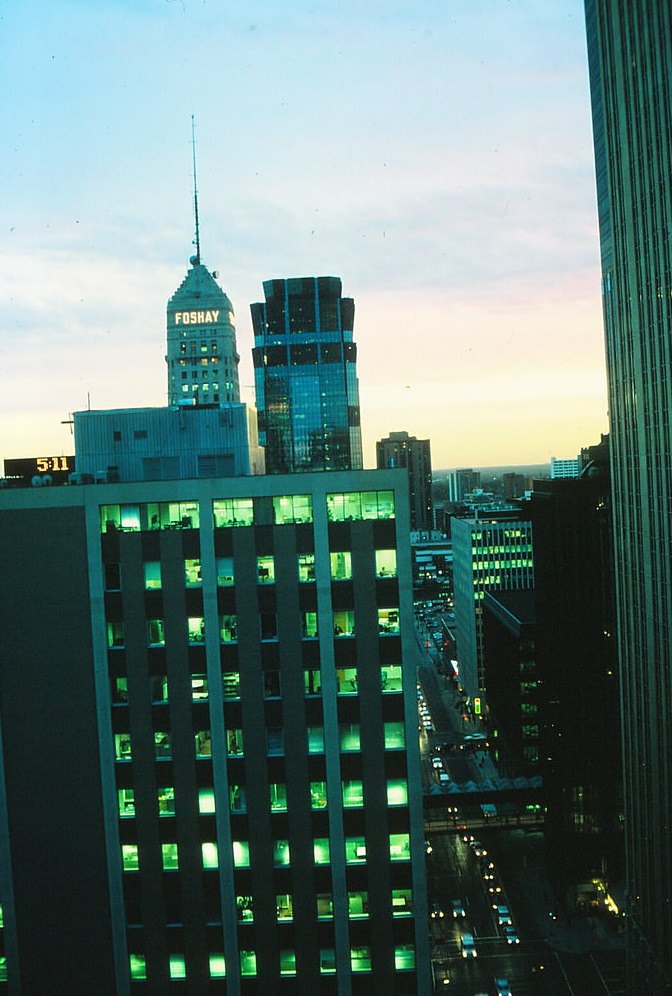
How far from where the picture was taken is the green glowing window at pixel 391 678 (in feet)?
112

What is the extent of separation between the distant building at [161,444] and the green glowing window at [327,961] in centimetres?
2079

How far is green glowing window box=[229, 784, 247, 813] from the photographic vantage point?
34.3 metres

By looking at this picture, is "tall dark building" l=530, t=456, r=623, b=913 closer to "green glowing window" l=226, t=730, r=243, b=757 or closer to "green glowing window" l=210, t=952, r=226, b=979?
"green glowing window" l=210, t=952, r=226, b=979

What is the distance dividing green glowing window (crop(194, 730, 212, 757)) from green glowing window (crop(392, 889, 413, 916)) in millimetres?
9617

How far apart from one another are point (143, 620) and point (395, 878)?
14.9 metres

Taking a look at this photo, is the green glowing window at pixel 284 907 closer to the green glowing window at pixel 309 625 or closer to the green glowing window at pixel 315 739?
the green glowing window at pixel 315 739

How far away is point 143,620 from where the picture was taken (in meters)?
34.2

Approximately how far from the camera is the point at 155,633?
3434 centimetres

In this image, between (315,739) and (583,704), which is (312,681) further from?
(583,704)

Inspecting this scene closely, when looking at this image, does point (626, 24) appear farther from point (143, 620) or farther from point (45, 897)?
point (45, 897)

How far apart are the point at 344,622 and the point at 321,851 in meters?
9.52

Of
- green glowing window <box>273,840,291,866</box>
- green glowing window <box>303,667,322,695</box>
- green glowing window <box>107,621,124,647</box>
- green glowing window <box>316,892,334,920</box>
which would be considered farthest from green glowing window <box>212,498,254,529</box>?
green glowing window <box>316,892,334,920</box>

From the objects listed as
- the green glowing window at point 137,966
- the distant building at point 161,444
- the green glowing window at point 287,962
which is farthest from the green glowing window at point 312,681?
the green glowing window at point 137,966

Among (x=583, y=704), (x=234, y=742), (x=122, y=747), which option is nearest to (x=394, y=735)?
(x=234, y=742)
